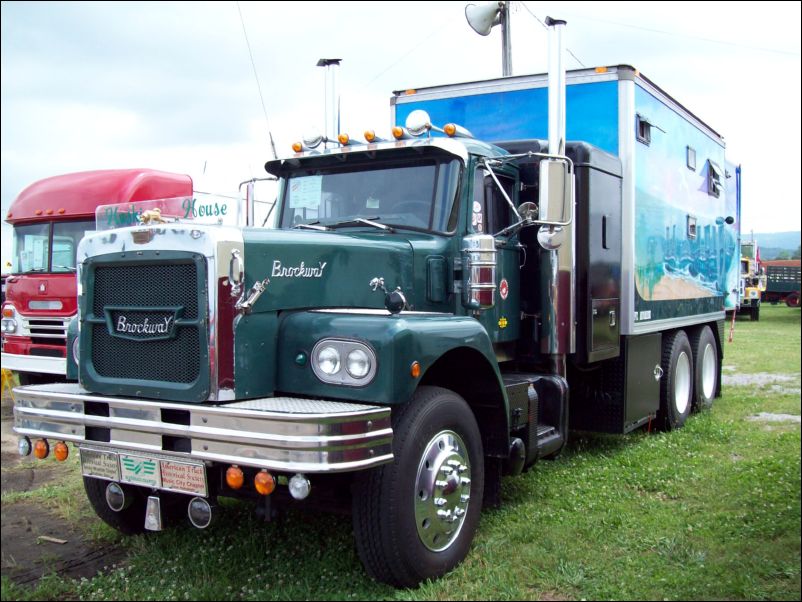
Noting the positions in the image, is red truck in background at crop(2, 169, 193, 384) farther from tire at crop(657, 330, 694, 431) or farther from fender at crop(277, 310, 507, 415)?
fender at crop(277, 310, 507, 415)

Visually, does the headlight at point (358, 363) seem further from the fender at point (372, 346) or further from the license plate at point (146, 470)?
the license plate at point (146, 470)

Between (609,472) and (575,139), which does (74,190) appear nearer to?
(575,139)

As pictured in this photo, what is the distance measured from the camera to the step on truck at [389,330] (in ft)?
13.0

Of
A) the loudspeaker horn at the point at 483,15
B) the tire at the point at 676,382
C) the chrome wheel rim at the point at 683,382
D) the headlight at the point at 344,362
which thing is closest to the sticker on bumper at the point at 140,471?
the headlight at the point at 344,362

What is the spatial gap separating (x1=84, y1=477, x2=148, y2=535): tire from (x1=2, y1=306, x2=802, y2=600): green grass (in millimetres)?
113

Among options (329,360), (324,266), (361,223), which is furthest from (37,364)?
(329,360)

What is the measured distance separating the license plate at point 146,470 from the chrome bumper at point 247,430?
6 cm

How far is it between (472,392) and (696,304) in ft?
17.3

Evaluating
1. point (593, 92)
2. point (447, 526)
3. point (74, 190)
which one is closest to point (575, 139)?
point (593, 92)

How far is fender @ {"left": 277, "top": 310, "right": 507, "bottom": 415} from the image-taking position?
155 inches

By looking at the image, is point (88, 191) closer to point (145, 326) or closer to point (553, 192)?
point (145, 326)

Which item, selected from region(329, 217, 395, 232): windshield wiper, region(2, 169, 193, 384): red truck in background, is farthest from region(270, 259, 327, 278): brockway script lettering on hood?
region(2, 169, 193, 384): red truck in background

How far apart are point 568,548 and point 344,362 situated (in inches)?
75.7

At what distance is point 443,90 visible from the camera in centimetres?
793
